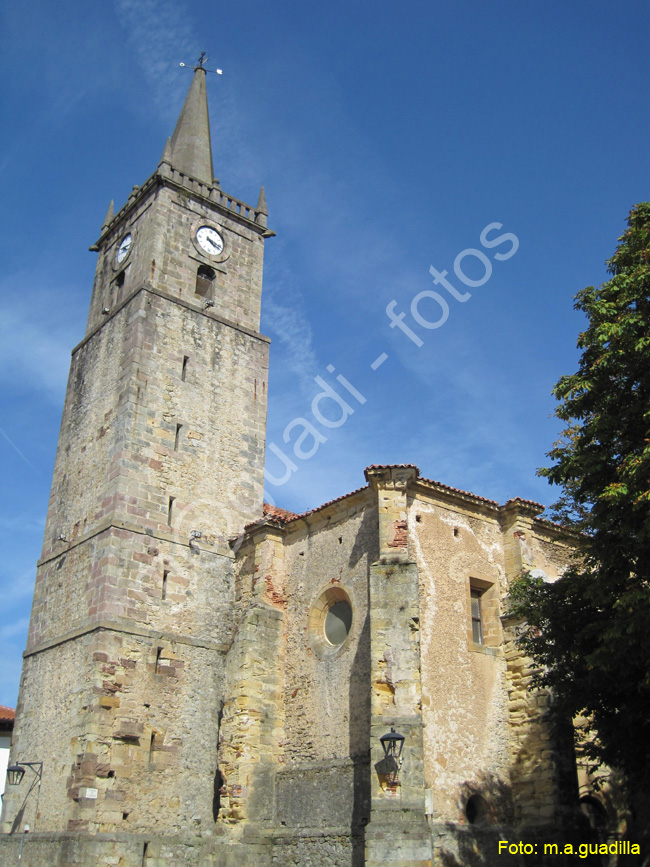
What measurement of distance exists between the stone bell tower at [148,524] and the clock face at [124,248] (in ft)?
0.31

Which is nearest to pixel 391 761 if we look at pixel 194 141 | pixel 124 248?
pixel 124 248

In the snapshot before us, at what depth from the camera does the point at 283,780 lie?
17844 mm

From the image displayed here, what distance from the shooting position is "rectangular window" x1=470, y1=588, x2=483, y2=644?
18.3 meters

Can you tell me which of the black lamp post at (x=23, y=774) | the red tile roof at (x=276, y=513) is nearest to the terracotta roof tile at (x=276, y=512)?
the red tile roof at (x=276, y=513)

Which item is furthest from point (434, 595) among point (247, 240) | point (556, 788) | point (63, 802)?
point (247, 240)

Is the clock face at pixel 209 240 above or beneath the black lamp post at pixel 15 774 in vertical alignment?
above

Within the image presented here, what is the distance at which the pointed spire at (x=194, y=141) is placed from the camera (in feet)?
88.3

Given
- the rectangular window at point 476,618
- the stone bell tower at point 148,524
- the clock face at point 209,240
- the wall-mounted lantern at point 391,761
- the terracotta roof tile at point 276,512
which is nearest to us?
the wall-mounted lantern at point 391,761

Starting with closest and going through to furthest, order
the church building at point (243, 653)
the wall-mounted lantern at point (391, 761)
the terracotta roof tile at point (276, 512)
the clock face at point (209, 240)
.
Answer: the wall-mounted lantern at point (391, 761) → the church building at point (243, 653) → the terracotta roof tile at point (276, 512) → the clock face at point (209, 240)

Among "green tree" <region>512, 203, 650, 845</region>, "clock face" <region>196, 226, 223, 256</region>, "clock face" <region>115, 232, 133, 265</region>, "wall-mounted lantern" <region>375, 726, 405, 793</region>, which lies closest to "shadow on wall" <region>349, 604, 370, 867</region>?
"wall-mounted lantern" <region>375, 726, 405, 793</region>

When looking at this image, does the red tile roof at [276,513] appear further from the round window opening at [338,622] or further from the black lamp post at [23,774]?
the black lamp post at [23,774]

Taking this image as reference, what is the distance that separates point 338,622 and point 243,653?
243cm

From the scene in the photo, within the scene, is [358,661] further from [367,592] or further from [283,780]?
[283,780]

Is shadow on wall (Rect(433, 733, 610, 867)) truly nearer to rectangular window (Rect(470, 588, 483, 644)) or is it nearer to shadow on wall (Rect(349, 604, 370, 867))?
shadow on wall (Rect(349, 604, 370, 867))
